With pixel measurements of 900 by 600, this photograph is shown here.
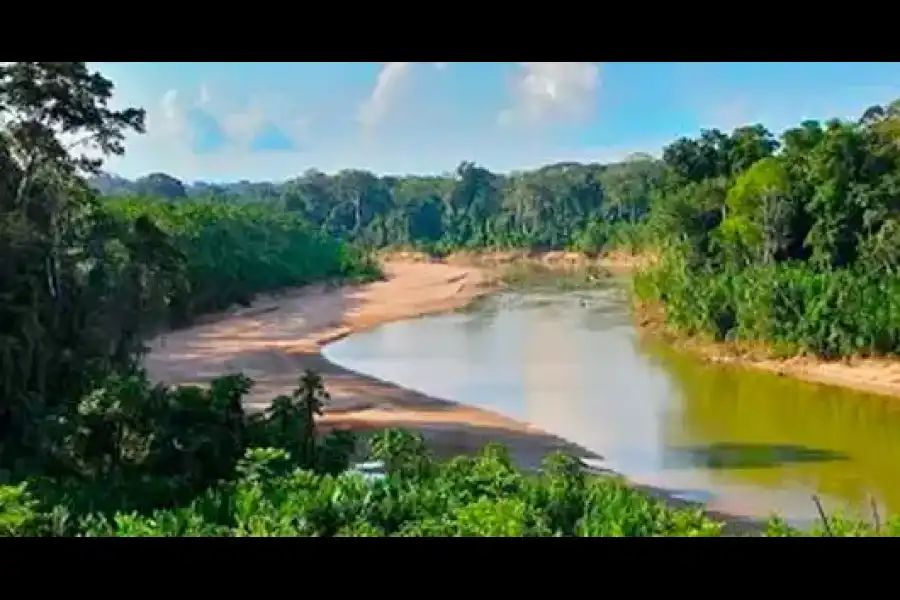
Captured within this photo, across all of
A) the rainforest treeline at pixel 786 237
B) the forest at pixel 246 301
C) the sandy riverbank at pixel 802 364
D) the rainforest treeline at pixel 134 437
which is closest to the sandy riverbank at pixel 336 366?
the forest at pixel 246 301

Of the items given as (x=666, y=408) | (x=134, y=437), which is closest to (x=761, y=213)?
(x=666, y=408)

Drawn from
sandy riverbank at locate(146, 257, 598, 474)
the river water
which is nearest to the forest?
sandy riverbank at locate(146, 257, 598, 474)

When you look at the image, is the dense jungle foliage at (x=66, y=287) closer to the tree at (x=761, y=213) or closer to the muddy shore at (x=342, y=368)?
the muddy shore at (x=342, y=368)
